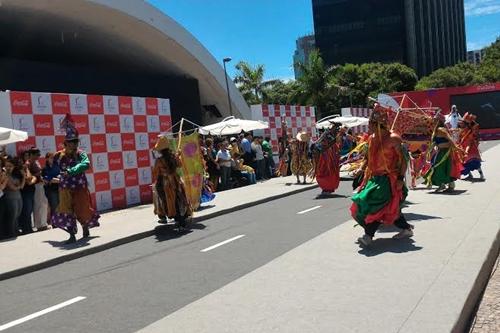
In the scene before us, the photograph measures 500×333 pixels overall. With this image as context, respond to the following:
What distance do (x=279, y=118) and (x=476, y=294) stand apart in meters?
19.5

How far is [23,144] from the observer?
12438 millimetres

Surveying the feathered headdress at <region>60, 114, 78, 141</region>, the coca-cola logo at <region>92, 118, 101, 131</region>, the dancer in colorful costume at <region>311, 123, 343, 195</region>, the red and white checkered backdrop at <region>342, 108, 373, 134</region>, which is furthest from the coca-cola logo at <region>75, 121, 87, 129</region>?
the red and white checkered backdrop at <region>342, 108, 373, 134</region>

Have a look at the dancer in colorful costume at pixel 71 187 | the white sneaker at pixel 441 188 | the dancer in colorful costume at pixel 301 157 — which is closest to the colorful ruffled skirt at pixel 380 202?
the dancer in colorful costume at pixel 71 187

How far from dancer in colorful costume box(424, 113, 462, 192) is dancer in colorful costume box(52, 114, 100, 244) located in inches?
273

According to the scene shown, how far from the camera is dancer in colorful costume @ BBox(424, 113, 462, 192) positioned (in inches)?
464

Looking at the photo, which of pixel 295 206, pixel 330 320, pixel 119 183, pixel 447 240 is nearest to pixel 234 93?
pixel 119 183

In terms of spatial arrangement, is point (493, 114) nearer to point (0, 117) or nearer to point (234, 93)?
point (234, 93)

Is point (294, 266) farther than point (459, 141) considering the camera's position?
No

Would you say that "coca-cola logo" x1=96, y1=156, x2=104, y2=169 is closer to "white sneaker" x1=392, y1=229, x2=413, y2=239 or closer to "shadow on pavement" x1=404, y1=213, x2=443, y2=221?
"shadow on pavement" x1=404, y1=213, x2=443, y2=221

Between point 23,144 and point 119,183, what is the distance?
299cm

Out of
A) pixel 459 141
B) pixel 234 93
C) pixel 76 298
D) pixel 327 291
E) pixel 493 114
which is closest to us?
pixel 327 291

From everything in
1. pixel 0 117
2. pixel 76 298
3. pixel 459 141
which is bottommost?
pixel 76 298

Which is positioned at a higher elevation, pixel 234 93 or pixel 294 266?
pixel 234 93

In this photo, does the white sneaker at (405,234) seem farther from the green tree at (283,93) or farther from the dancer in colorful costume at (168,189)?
the green tree at (283,93)
